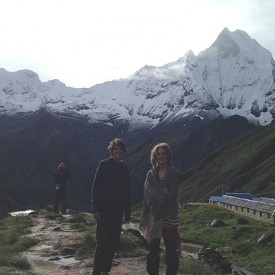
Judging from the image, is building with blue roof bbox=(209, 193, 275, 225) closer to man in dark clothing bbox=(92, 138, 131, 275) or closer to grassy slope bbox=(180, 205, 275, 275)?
grassy slope bbox=(180, 205, 275, 275)

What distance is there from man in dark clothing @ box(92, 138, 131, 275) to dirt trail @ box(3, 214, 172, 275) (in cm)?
166

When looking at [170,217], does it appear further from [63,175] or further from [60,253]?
[63,175]

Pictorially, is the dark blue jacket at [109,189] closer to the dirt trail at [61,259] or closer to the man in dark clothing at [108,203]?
the man in dark clothing at [108,203]

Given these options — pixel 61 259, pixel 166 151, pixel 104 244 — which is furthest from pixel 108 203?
pixel 61 259

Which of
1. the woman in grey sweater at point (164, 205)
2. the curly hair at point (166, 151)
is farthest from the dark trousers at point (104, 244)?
the curly hair at point (166, 151)

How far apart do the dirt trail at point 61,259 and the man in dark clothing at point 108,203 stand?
5.44 ft

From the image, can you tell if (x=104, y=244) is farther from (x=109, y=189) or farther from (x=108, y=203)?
(x=109, y=189)

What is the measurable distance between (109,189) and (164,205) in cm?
193

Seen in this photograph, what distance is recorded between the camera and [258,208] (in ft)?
239

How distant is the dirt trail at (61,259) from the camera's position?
51.1 ft

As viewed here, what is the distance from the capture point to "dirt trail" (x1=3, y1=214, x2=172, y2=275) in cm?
1558

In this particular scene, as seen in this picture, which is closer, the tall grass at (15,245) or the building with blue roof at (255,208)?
the tall grass at (15,245)

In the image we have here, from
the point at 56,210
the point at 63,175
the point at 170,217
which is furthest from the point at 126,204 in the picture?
the point at 56,210

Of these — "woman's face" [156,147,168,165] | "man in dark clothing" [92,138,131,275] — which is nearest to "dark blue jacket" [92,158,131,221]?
"man in dark clothing" [92,138,131,275]
